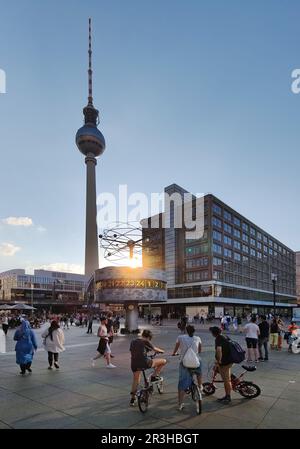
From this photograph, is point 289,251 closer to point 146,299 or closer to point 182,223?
point 182,223

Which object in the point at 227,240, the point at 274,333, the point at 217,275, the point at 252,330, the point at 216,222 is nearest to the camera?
the point at 252,330

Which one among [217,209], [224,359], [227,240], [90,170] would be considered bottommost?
[224,359]

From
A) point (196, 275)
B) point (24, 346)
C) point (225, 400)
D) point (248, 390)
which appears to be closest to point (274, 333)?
point (248, 390)

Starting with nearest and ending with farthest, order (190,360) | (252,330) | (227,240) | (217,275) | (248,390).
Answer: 1. (190,360)
2. (248,390)
3. (252,330)
4. (217,275)
5. (227,240)

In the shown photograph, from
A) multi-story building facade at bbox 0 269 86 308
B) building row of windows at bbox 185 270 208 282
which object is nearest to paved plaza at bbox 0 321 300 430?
building row of windows at bbox 185 270 208 282

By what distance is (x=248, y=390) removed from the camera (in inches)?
314

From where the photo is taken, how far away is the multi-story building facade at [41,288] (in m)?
129

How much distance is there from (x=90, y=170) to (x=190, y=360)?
125037mm

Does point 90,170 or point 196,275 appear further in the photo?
point 90,170

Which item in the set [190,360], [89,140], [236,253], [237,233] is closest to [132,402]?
[190,360]

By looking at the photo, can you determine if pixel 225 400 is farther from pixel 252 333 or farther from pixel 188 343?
pixel 252 333

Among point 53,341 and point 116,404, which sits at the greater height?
point 53,341

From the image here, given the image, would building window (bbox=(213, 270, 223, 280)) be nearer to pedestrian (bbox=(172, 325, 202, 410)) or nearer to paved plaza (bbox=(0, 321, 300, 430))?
paved plaza (bbox=(0, 321, 300, 430))

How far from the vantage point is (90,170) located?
12744 cm
